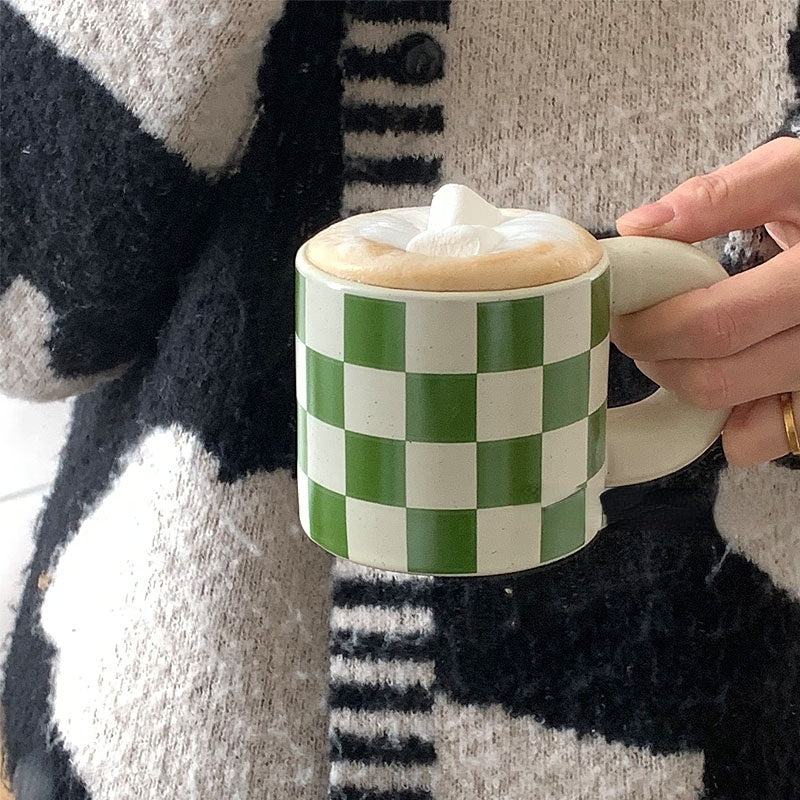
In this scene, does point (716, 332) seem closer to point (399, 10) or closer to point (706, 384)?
point (706, 384)

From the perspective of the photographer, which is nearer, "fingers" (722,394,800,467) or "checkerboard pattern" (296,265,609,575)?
"checkerboard pattern" (296,265,609,575)

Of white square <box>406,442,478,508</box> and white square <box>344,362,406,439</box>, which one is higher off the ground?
white square <box>344,362,406,439</box>

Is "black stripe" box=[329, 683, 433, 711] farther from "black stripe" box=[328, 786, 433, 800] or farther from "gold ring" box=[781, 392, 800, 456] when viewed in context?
"gold ring" box=[781, 392, 800, 456]

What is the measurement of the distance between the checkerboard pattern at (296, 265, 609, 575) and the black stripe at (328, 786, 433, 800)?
0.24 m

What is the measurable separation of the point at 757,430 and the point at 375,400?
187 millimetres

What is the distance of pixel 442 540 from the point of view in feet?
1.20

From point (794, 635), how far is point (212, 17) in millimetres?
434

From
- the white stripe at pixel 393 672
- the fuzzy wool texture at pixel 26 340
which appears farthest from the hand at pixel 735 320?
the fuzzy wool texture at pixel 26 340

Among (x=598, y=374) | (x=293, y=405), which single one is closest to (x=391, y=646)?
(x=293, y=405)

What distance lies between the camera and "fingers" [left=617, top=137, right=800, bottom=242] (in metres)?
0.41

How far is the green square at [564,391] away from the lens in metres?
0.35

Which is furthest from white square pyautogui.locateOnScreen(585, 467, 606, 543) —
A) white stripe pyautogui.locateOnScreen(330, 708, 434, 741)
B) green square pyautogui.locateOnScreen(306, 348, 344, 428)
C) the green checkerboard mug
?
white stripe pyautogui.locateOnScreen(330, 708, 434, 741)

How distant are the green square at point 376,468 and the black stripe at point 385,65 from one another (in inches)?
9.4

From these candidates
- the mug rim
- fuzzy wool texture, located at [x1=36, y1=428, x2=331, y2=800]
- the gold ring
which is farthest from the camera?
fuzzy wool texture, located at [x1=36, y1=428, x2=331, y2=800]
